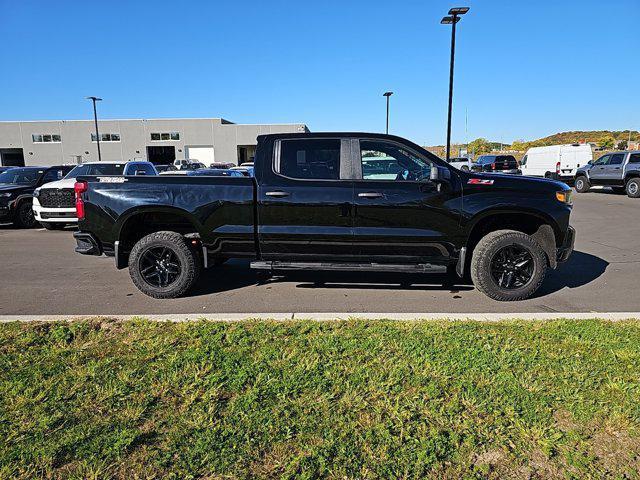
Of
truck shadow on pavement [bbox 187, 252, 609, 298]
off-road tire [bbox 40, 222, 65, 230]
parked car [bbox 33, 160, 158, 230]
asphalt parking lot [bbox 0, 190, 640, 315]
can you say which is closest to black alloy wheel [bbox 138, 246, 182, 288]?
asphalt parking lot [bbox 0, 190, 640, 315]

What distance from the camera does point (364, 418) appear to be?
289 centimetres

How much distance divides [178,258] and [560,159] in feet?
86.4

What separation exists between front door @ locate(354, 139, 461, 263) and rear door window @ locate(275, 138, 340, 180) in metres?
0.30

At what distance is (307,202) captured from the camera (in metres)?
5.43

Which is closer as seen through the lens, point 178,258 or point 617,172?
point 178,258

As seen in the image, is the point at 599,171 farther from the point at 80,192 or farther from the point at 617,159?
the point at 80,192

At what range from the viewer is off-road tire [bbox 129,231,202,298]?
5.62m

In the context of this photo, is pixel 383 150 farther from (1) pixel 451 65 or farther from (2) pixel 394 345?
(1) pixel 451 65

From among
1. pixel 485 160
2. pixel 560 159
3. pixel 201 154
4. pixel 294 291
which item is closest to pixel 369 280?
pixel 294 291

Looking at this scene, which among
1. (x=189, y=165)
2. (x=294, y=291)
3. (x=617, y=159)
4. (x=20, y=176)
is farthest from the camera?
(x=189, y=165)

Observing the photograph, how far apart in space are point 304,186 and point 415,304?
1.90 metres

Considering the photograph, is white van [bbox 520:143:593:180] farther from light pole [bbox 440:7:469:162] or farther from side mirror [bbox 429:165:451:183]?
side mirror [bbox 429:165:451:183]

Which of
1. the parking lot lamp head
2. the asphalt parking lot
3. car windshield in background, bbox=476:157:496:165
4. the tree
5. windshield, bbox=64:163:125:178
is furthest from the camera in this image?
the tree

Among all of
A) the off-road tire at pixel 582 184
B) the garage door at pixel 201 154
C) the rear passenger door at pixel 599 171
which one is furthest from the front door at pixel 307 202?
the garage door at pixel 201 154
